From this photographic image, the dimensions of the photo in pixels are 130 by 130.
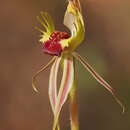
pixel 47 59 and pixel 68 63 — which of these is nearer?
pixel 68 63

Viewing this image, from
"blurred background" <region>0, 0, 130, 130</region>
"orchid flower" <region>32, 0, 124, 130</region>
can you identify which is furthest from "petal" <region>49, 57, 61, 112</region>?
"blurred background" <region>0, 0, 130, 130</region>

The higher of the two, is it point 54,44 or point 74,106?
point 54,44

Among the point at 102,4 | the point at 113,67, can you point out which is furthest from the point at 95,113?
the point at 102,4

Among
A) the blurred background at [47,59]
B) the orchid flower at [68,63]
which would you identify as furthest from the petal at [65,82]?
the blurred background at [47,59]

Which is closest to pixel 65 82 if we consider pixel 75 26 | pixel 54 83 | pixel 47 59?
pixel 54 83

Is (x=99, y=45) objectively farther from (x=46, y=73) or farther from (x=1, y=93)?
(x=1, y=93)

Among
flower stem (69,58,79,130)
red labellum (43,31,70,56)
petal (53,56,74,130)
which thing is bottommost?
flower stem (69,58,79,130)

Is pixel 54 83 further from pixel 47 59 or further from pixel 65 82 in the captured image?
pixel 47 59

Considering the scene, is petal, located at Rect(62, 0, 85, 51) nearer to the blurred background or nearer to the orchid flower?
the orchid flower
